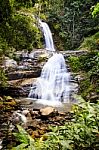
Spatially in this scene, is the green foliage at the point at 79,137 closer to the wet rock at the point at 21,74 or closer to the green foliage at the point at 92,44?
the wet rock at the point at 21,74

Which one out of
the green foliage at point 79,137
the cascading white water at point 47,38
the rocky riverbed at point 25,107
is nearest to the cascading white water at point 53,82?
the rocky riverbed at point 25,107

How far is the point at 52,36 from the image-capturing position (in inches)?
802

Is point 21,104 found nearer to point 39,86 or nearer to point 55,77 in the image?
point 39,86

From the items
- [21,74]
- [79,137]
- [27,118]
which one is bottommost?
[27,118]

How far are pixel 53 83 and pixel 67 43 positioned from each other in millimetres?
7547

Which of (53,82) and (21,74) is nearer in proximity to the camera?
(21,74)

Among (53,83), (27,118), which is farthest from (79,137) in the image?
(53,83)

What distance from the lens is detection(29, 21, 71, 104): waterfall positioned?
12.3 metres

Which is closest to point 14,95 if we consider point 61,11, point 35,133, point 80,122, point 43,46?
point 35,133

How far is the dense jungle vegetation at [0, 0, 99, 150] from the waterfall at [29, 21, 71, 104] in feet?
1.95

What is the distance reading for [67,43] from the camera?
20.3 m

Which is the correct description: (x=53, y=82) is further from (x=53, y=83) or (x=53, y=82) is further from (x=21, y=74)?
(x=21, y=74)

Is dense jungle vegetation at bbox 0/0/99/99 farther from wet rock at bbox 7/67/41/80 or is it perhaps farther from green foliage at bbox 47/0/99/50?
wet rock at bbox 7/67/41/80

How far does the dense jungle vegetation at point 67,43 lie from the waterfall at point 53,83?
1.95ft
